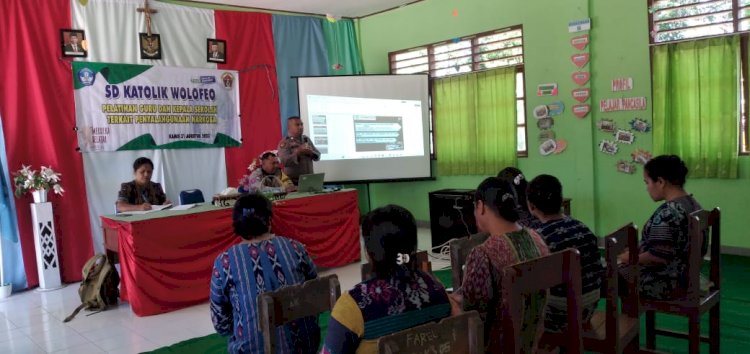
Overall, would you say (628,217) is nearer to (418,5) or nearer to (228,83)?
(418,5)

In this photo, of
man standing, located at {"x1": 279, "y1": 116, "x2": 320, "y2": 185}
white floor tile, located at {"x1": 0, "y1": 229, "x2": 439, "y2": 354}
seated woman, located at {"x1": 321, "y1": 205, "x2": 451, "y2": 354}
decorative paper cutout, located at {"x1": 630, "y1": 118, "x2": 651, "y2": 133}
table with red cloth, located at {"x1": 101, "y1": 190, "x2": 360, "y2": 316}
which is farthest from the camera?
man standing, located at {"x1": 279, "y1": 116, "x2": 320, "y2": 185}

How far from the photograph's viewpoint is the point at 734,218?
191 inches

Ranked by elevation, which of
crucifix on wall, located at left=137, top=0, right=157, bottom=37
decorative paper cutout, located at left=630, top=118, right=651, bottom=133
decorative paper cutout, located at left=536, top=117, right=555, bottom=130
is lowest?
decorative paper cutout, located at left=630, top=118, right=651, bottom=133

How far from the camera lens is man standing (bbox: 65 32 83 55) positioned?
5312 millimetres

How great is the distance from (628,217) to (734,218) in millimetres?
863

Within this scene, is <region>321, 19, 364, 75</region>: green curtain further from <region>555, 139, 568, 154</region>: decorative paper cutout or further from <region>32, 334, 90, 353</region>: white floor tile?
<region>32, 334, 90, 353</region>: white floor tile

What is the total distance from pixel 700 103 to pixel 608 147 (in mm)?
890

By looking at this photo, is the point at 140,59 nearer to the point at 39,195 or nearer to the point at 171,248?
the point at 39,195

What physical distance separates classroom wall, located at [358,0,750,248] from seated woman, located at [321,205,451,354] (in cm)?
444

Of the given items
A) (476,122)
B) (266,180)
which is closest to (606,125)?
(476,122)

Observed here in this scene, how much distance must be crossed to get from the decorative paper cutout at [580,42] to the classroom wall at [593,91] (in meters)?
0.05

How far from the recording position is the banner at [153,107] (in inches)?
215

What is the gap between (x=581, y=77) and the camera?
5.51m

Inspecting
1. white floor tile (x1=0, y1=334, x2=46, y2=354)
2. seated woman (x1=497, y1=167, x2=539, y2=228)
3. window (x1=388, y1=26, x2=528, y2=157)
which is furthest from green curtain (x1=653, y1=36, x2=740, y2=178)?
white floor tile (x1=0, y1=334, x2=46, y2=354)
